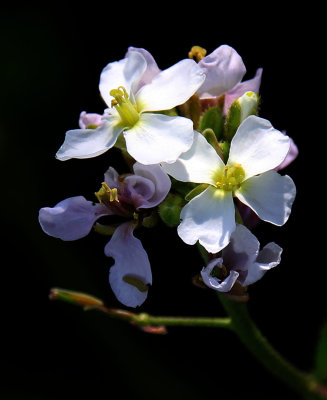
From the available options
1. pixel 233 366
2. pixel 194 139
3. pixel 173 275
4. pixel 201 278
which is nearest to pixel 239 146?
pixel 194 139

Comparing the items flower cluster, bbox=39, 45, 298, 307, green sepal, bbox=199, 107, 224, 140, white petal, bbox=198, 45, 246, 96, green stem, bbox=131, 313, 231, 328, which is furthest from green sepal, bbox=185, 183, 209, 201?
green stem, bbox=131, 313, 231, 328

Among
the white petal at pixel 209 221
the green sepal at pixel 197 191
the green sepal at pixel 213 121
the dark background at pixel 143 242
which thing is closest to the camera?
the white petal at pixel 209 221

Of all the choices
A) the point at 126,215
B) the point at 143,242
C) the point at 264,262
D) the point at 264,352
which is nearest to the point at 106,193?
the point at 126,215

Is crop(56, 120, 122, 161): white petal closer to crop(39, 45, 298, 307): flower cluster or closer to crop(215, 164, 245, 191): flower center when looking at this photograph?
crop(39, 45, 298, 307): flower cluster

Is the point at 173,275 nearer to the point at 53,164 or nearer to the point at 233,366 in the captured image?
the point at 233,366

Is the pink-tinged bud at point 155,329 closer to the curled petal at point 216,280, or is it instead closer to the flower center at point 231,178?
the curled petal at point 216,280

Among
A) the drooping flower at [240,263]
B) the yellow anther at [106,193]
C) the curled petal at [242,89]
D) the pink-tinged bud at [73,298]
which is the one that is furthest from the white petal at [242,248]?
the pink-tinged bud at [73,298]

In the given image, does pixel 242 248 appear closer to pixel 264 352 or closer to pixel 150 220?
pixel 150 220
